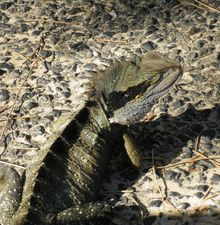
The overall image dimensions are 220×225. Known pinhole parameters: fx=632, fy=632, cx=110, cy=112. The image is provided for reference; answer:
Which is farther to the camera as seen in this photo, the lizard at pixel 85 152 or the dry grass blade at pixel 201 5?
the dry grass blade at pixel 201 5

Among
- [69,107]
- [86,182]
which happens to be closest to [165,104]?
[69,107]

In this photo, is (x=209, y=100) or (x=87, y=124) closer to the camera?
(x=87, y=124)

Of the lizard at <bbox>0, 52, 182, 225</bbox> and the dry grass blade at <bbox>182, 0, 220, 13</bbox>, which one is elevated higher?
the dry grass blade at <bbox>182, 0, 220, 13</bbox>

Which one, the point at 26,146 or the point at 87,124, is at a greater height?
the point at 87,124

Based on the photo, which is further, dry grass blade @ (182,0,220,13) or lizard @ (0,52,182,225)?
dry grass blade @ (182,0,220,13)

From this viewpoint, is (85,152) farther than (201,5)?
No

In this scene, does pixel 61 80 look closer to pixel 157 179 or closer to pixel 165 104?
pixel 165 104

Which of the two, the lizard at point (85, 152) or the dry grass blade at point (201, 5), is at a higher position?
the dry grass blade at point (201, 5)

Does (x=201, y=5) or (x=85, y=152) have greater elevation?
(x=201, y=5)
